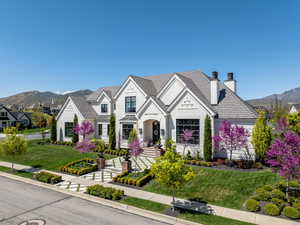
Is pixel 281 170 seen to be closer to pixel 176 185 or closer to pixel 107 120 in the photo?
pixel 176 185

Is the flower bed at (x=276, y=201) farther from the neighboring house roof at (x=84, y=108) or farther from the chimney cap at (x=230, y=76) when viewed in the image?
the neighboring house roof at (x=84, y=108)

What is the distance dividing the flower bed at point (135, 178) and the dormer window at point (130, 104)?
1131 cm

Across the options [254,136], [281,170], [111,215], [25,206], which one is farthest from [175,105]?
[25,206]

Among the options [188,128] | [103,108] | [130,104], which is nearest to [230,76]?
[188,128]

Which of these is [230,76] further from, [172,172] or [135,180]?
[172,172]

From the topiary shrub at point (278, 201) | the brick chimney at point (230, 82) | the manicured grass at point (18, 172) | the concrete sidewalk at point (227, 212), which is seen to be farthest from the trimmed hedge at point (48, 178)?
the brick chimney at point (230, 82)

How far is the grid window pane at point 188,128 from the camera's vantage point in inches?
768

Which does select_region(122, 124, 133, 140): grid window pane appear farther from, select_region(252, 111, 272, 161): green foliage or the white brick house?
select_region(252, 111, 272, 161): green foliage

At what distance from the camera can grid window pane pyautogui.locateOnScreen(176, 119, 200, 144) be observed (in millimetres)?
19500

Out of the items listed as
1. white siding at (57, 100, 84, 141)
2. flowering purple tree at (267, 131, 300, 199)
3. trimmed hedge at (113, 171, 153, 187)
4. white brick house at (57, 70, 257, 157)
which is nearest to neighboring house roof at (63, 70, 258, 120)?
white brick house at (57, 70, 257, 157)

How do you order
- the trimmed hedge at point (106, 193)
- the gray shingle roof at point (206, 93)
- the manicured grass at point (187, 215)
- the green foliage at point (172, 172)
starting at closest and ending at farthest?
the manicured grass at point (187, 215)
the green foliage at point (172, 172)
the trimmed hedge at point (106, 193)
the gray shingle roof at point (206, 93)

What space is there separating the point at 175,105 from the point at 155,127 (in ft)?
17.0

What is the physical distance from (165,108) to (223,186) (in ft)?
36.6

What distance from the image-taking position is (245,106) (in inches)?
711
